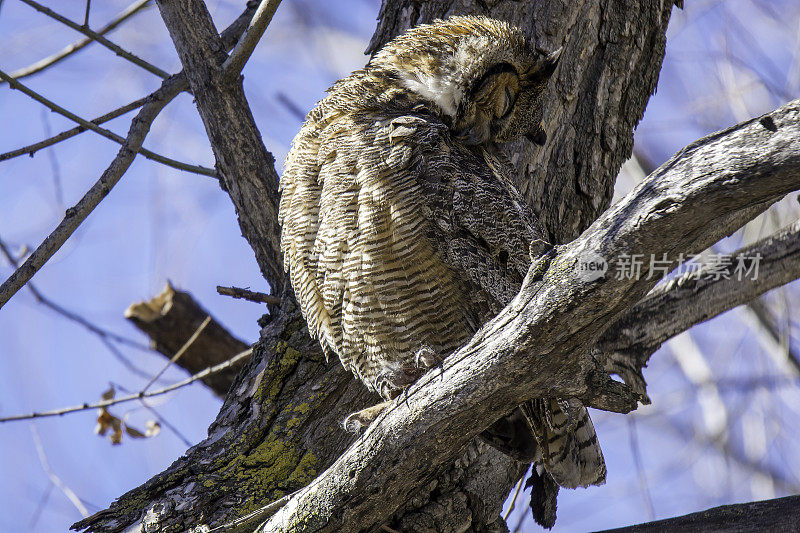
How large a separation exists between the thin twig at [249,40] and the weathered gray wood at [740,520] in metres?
2.22

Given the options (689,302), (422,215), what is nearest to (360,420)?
(422,215)

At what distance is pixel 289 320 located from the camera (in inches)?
126

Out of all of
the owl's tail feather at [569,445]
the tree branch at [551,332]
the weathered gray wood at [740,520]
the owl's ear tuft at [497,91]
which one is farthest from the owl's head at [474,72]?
the weathered gray wood at [740,520]

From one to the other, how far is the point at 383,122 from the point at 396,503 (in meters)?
1.27

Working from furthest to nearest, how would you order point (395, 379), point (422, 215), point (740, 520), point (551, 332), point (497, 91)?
point (497, 91) → point (395, 379) → point (422, 215) → point (740, 520) → point (551, 332)

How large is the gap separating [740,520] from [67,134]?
288 centimetres

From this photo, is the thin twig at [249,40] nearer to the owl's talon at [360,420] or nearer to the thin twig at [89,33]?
the thin twig at [89,33]

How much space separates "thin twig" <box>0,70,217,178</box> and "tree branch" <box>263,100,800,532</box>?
1.68m

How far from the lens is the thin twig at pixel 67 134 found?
9.72ft

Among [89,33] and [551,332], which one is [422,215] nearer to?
[551,332]

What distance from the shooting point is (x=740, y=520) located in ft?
7.47

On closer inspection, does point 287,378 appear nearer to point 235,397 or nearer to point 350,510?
point 235,397

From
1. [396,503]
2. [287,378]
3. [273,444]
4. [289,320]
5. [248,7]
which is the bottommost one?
[396,503]

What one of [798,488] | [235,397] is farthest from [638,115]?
[798,488]
